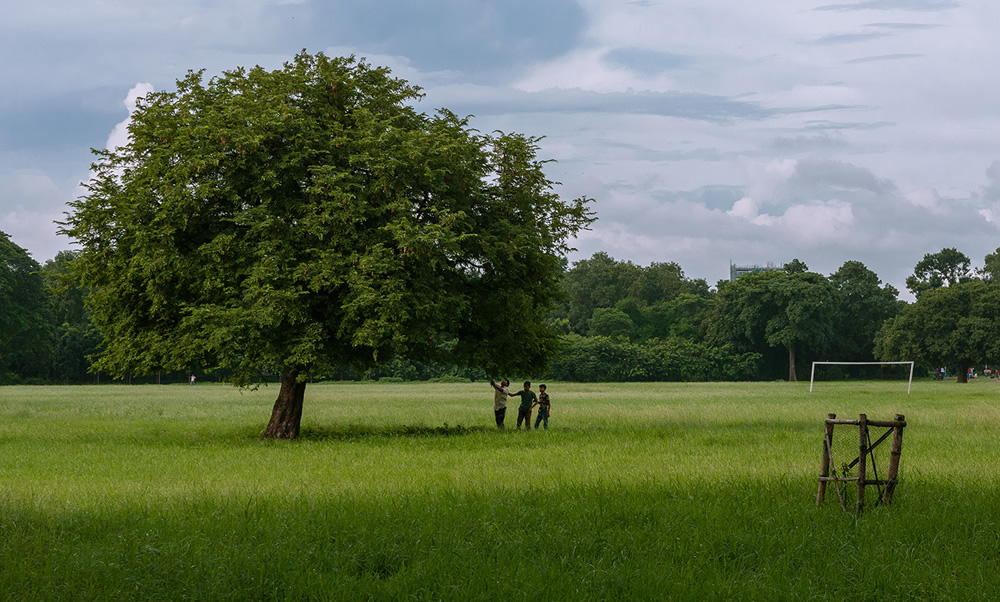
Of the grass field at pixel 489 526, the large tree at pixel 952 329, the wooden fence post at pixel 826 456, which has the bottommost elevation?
the grass field at pixel 489 526

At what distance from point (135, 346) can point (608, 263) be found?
121 m

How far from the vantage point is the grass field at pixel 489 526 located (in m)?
8.52

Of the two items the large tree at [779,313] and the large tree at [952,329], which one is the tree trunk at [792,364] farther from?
the large tree at [952,329]

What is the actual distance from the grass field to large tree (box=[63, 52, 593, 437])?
3.62 meters

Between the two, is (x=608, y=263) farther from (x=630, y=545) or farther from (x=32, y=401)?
(x=630, y=545)

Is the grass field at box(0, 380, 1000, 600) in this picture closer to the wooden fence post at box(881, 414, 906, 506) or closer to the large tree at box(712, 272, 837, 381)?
the wooden fence post at box(881, 414, 906, 506)

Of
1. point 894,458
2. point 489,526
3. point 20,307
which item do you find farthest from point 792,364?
point 489,526

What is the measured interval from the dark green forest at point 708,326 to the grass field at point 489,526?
203 ft

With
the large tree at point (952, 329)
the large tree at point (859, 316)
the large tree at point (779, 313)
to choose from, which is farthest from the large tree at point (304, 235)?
the large tree at point (859, 316)

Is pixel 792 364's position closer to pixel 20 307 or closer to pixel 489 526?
pixel 20 307

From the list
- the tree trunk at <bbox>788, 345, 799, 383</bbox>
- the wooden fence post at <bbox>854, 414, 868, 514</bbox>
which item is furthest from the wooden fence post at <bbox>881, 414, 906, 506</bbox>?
the tree trunk at <bbox>788, 345, 799, 383</bbox>

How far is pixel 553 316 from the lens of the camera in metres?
135

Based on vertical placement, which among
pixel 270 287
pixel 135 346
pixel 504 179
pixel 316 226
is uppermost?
pixel 504 179

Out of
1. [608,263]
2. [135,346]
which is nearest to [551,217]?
[135,346]
